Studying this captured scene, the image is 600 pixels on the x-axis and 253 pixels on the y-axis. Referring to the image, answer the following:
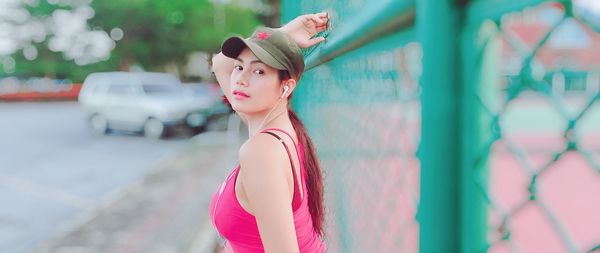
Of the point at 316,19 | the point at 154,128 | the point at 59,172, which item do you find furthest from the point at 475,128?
the point at 154,128

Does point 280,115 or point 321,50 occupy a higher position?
point 321,50

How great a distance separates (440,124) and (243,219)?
72cm

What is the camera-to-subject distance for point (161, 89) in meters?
14.5

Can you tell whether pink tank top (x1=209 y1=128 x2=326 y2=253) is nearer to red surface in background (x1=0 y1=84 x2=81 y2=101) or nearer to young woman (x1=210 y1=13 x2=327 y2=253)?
young woman (x1=210 y1=13 x2=327 y2=253)

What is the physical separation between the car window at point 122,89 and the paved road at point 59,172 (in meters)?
1.04

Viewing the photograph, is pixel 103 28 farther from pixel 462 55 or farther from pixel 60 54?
pixel 462 55

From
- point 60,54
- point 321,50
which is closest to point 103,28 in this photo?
point 60,54

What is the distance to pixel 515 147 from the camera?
49 centimetres

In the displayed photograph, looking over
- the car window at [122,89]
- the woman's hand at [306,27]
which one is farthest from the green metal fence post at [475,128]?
the car window at [122,89]

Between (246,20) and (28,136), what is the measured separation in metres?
21.8

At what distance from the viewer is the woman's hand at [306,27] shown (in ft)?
4.84

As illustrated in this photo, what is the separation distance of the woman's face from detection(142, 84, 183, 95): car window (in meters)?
13.3

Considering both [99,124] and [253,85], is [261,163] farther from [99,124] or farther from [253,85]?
[99,124]

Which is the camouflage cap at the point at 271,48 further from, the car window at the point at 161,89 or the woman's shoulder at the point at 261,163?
the car window at the point at 161,89
